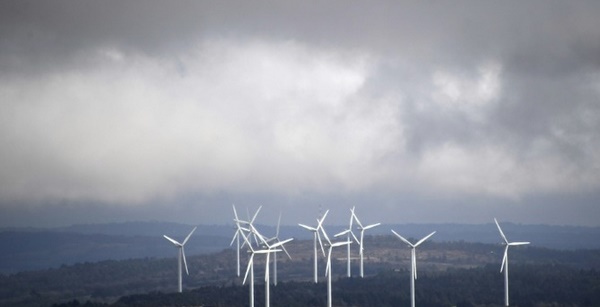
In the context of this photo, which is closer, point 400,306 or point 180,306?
point 180,306

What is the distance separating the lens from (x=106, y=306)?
569 ft

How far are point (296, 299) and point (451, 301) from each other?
2917 cm

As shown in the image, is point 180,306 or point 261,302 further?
point 261,302

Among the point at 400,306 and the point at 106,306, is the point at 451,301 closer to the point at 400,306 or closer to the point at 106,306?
the point at 400,306

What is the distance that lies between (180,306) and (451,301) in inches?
2024

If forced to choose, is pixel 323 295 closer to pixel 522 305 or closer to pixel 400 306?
pixel 400 306

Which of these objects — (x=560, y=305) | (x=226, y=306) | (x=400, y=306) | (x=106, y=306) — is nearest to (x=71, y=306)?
(x=106, y=306)

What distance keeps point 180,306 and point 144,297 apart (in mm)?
18362

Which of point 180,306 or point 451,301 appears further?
point 451,301

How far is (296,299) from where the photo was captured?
188 metres

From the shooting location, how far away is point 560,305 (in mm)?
187000

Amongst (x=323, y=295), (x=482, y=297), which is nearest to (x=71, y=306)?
(x=323, y=295)

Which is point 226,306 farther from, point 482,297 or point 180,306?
point 482,297

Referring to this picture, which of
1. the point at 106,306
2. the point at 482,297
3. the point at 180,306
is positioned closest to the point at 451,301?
the point at 482,297
